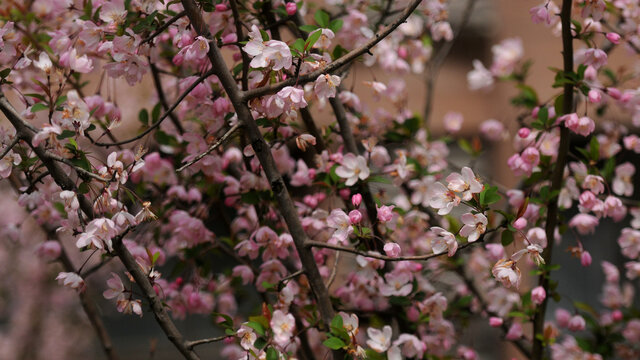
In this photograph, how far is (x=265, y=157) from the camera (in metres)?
1.24

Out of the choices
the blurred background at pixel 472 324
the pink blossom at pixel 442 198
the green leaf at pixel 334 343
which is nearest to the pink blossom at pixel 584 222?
the pink blossom at pixel 442 198

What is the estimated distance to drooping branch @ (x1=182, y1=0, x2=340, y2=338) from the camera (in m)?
1.19

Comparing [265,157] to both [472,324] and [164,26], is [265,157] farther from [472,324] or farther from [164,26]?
[472,324]

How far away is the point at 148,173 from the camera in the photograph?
175 centimetres

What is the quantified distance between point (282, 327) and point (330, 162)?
413 millimetres

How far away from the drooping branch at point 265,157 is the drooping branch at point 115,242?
0.27 meters

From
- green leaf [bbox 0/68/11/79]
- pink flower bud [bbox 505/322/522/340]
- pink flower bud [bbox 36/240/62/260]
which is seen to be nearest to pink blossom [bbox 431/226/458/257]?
pink flower bud [bbox 505/322/522/340]

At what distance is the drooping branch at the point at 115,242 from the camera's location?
1.15 meters

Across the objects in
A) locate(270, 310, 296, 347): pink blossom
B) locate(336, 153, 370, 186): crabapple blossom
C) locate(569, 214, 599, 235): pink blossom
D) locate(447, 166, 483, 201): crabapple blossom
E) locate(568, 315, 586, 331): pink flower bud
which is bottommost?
locate(568, 315, 586, 331): pink flower bud

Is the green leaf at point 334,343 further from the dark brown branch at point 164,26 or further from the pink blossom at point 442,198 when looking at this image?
the dark brown branch at point 164,26

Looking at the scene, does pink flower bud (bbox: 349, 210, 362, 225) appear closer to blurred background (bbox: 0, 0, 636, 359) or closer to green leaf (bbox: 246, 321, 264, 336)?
green leaf (bbox: 246, 321, 264, 336)

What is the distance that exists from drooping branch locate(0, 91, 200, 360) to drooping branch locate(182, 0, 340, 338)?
10.6 inches

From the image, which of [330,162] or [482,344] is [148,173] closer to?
[330,162]

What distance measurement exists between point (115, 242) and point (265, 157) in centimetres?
32
